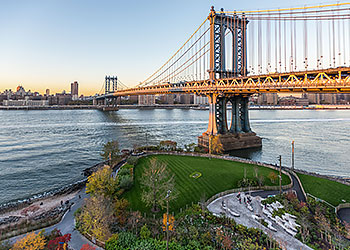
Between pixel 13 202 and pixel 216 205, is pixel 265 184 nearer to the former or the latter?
pixel 216 205

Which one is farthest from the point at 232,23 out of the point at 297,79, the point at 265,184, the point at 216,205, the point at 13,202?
the point at 13,202

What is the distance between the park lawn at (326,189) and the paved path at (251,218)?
679 centimetres

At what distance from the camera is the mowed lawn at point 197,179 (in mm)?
19547

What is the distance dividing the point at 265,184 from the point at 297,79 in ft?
52.3

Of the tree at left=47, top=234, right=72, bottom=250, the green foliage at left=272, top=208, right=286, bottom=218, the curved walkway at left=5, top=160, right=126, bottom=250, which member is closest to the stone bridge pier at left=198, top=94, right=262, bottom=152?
the green foliage at left=272, top=208, right=286, bottom=218

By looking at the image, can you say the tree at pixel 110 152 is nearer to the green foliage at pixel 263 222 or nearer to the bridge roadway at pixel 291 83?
the bridge roadway at pixel 291 83

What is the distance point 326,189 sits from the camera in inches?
854

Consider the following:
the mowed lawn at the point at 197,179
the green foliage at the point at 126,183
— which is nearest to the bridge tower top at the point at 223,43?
the mowed lawn at the point at 197,179

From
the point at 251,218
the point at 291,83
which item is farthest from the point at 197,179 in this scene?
the point at 291,83

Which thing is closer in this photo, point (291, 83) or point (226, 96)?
point (291, 83)

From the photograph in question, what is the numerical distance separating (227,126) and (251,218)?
32402 mm

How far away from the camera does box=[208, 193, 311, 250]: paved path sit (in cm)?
1324

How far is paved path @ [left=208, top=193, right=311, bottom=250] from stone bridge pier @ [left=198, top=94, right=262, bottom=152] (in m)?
24.9

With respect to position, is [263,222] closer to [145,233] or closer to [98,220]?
[145,233]
